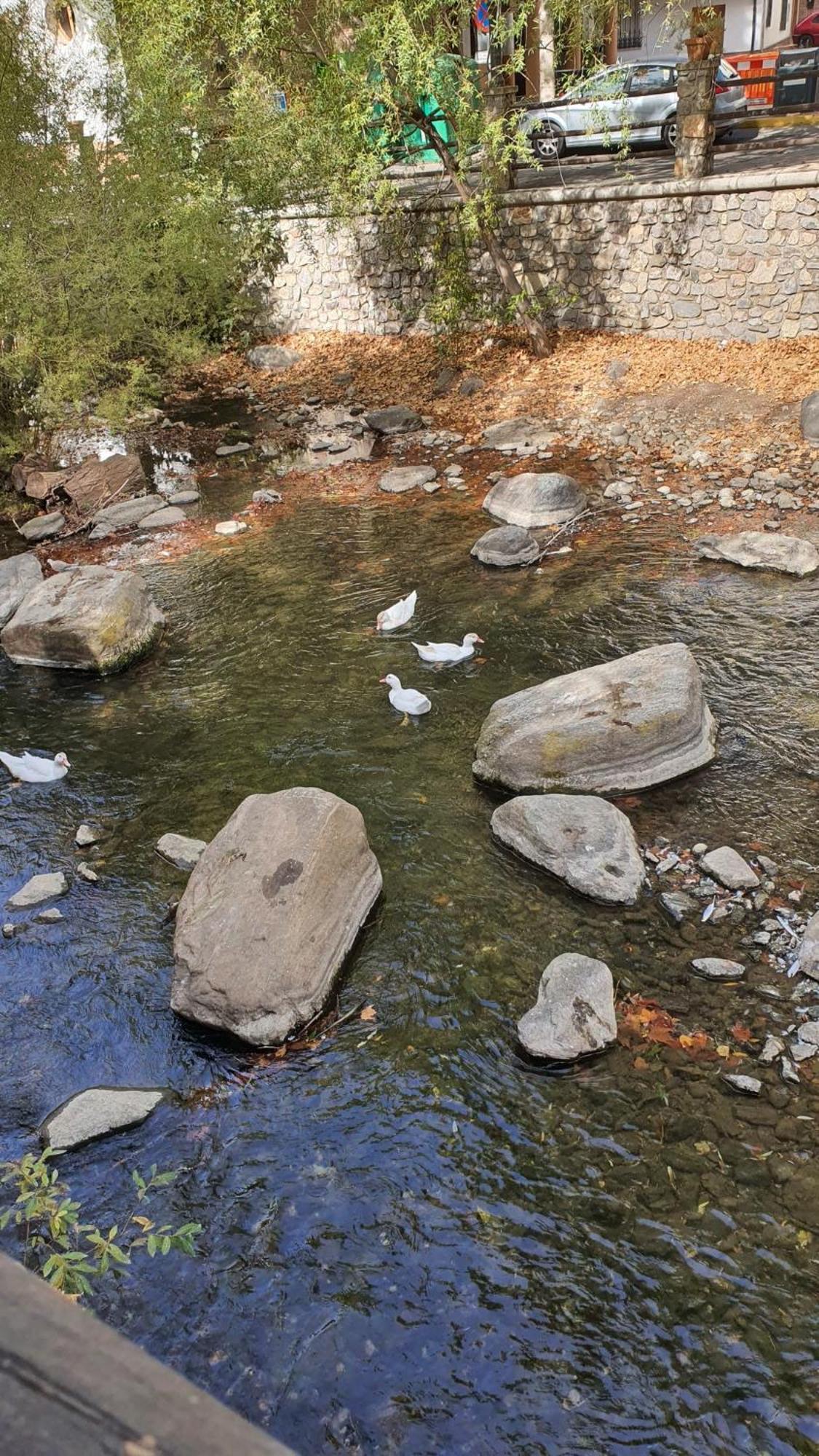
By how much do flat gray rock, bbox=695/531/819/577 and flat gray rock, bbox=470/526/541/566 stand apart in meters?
1.80

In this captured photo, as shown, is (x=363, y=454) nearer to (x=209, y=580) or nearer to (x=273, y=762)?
(x=209, y=580)

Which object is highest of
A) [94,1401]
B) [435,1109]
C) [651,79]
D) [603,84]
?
[651,79]

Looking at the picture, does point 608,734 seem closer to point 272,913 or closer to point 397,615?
point 272,913

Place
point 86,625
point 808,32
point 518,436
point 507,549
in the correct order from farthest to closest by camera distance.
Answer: point 808,32 → point 518,436 → point 507,549 → point 86,625

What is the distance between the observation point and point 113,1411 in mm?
885

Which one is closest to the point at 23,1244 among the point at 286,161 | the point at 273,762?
the point at 273,762

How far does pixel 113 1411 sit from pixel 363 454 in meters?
14.8

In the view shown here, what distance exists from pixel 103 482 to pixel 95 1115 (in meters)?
11.0

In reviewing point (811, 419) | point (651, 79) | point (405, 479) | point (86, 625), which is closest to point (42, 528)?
point (86, 625)

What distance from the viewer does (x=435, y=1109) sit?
16.9 ft

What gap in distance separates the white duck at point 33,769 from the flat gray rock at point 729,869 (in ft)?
16.6

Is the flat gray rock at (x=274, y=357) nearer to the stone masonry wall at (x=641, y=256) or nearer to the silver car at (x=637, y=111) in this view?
the stone masonry wall at (x=641, y=256)

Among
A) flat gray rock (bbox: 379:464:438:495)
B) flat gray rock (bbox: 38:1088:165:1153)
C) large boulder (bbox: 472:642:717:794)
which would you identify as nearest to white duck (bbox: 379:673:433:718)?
large boulder (bbox: 472:642:717:794)

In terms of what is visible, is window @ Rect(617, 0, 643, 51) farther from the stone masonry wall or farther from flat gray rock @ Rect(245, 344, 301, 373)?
flat gray rock @ Rect(245, 344, 301, 373)
